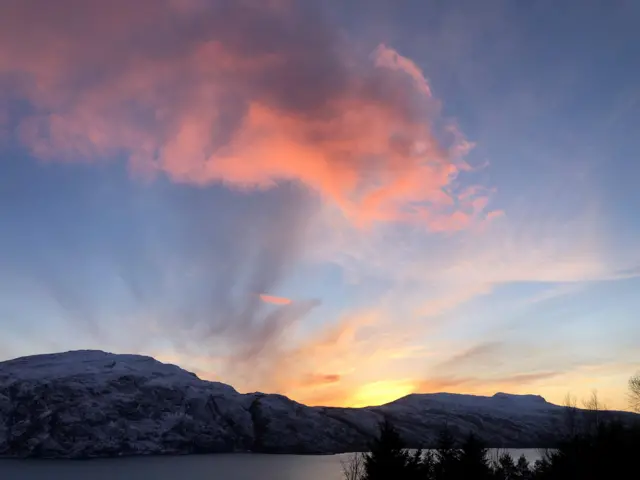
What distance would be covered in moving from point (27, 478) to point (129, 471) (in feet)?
120

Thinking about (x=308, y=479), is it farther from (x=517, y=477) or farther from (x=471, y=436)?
(x=471, y=436)

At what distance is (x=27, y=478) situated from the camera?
167 metres

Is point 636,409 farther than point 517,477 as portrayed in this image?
Yes

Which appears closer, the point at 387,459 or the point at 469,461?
the point at 387,459

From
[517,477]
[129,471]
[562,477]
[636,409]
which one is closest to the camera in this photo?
[562,477]

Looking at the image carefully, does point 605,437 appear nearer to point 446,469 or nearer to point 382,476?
point 446,469

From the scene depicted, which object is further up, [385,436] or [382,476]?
[385,436]

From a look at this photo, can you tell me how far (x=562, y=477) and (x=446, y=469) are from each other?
11.6 meters

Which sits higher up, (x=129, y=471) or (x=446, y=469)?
(x=446, y=469)

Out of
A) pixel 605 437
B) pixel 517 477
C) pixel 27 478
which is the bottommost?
pixel 27 478

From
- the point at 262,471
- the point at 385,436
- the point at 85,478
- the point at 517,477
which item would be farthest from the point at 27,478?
the point at 385,436

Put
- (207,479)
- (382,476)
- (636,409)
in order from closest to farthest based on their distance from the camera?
(382,476) → (636,409) → (207,479)

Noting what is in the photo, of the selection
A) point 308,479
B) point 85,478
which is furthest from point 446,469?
point 85,478

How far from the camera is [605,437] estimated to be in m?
45.1
